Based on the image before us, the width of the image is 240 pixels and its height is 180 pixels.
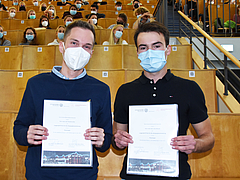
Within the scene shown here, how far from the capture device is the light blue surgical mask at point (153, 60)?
4.08ft

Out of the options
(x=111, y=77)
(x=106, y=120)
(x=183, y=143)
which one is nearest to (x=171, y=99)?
(x=183, y=143)

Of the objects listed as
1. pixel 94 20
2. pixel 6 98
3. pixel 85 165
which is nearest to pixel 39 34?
pixel 94 20

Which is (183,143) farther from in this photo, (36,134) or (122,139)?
(36,134)

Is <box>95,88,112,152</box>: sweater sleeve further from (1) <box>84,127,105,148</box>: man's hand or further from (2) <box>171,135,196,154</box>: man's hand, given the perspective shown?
(2) <box>171,135,196,154</box>: man's hand

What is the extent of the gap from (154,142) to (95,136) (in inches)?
11.8

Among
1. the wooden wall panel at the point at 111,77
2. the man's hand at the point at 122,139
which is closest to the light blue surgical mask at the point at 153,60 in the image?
the man's hand at the point at 122,139

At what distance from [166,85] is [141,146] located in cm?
38

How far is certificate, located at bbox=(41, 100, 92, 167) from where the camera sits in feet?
3.40

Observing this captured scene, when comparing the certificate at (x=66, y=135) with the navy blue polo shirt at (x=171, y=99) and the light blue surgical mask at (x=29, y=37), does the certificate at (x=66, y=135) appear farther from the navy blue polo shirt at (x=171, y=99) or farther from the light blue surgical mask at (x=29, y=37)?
the light blue surgical mask at (x=29, y=37)

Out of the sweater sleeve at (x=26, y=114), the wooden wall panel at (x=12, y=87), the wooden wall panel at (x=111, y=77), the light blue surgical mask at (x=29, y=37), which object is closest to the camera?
the sweater sleeve at (x=26, y=114)

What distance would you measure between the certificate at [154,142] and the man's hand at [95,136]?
6.1 inches

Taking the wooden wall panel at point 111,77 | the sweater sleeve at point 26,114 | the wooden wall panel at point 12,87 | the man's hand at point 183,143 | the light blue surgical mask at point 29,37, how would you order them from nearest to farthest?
the man's hand at point 183,143
the sweater sleeve at point 26,114
the wooden wall panel at point 12,87
the wooden wall panel at point 111,77
the light blue surgical mask at point 29,37

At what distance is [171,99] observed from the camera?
1165 millimetres

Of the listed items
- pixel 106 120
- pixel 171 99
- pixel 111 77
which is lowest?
pixel 106 120
